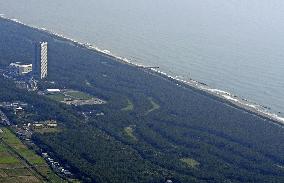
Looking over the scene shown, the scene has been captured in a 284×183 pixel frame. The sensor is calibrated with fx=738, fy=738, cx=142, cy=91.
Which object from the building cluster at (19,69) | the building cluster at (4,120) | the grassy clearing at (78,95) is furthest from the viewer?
the building cluster at (19,69)

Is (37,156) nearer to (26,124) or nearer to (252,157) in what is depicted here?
(26,124)

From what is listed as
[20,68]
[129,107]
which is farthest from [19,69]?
[129,107]

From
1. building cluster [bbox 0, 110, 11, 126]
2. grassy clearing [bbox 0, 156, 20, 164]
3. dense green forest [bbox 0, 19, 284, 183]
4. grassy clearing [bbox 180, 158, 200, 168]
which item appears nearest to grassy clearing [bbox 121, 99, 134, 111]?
dense green forest [bbox 0, 19, 284, 183]

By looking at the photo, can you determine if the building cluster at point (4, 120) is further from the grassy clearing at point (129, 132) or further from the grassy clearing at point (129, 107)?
the grassy clearing at point (129, 107)

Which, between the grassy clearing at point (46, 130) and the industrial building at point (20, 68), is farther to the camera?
the industrial building at point (20, 68)

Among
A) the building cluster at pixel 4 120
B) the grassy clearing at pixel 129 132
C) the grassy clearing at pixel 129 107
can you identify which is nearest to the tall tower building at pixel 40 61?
the grassy clearing at pixel 129 107

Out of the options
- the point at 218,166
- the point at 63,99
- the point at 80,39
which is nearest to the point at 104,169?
the point at 218,166
